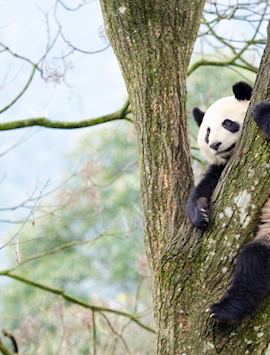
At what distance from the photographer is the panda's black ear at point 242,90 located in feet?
12.7

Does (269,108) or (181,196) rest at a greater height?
(269,108)

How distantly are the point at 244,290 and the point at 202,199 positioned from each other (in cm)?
52

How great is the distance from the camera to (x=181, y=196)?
345 cm

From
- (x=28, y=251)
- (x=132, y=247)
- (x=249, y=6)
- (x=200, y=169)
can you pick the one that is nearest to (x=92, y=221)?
(x=132, y=247)

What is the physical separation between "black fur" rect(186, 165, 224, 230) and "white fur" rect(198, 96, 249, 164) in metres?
0.11

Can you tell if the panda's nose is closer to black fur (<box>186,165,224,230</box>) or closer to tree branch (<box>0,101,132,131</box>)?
black fur (<box>186,165,224,230</box>)

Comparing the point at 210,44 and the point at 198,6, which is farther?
the point at 210,44

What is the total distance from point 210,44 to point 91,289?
5718mm

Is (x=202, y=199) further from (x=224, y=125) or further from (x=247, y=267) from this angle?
(x=224, y=125)

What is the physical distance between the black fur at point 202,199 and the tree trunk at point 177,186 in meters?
0.04

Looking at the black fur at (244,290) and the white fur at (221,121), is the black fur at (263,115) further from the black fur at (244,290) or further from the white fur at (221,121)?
the white fur at (221,121)

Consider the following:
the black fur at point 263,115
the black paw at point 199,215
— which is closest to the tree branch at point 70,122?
the black paw at point 199,215

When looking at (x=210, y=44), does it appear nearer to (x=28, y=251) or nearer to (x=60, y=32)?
(x=60, y=32)

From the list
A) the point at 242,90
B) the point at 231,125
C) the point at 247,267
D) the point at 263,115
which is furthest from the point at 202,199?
the point at 242,90
